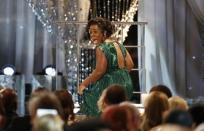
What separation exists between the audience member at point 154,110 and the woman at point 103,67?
4.57 feet

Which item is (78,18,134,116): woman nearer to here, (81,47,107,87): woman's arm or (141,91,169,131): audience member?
(81,47,107,87): woman's arm

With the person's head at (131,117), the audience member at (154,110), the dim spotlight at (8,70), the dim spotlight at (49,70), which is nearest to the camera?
the person's head at (131,117)

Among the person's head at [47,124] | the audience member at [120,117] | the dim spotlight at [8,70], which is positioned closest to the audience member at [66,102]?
the audience member at [120,117]

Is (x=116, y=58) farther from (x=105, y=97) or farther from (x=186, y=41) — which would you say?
(x=186, y=41)

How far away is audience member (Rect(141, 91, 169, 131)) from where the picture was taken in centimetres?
411

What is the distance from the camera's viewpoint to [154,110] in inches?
163

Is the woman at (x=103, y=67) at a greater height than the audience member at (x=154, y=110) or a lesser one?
greater

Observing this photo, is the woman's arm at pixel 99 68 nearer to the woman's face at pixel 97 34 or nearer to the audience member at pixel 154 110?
the woman's face at pixel 97 34

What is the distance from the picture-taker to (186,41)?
824 centimetres

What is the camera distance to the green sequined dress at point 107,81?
560 cm

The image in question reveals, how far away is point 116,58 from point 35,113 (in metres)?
2.23

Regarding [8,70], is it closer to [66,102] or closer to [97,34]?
[97,34]

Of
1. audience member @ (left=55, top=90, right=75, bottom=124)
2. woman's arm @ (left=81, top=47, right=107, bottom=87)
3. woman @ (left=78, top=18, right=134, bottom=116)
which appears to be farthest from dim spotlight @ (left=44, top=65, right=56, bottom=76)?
audience member @ (left=55, top=90, right=75, bottom=124)

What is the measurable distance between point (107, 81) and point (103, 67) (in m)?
0.18
